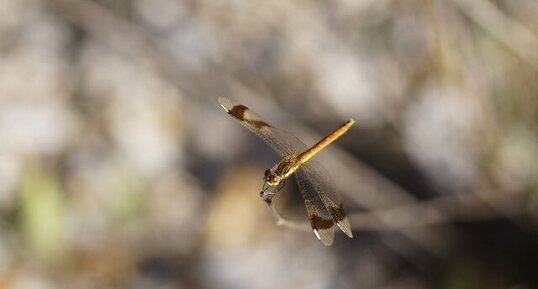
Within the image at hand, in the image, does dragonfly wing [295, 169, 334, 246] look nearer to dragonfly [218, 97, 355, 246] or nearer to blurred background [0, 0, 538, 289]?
dragonfly [218, 97, 355, 246]

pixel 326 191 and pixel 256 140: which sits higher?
pixel 256 140

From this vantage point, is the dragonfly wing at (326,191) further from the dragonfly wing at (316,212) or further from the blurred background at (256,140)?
the blurred background at (256,140)

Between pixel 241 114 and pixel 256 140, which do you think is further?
pixel 256 140

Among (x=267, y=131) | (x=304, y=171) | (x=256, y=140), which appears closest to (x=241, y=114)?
(x=267, y=131)

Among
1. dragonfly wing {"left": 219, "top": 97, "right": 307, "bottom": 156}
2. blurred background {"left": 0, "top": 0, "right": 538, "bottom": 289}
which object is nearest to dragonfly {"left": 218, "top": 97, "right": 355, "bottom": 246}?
dragonfly wing {"left": 219, "top": 97, "right": 307, "bottom": 156}

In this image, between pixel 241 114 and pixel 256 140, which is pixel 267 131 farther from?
pixel 256 140

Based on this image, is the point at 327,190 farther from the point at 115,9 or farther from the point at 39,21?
the point at 39,21

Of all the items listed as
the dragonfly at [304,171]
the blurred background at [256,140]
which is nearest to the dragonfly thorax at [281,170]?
the dragonfly at [304,171]
